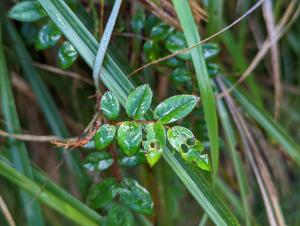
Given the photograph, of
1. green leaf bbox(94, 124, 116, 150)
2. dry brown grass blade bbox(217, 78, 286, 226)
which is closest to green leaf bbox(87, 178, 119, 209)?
green leaf bbox(94, 124, 116, 150)

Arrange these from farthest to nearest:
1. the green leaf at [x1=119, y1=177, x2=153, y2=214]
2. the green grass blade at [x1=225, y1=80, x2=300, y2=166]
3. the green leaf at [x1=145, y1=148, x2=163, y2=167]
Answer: the green grass blade at [x1=225, y1=80, x2=300, y2=166] < the green leaf at [x1=119, y1=177, x2=153, y2=214] < the green leaf at [x1=145, y1=148, x2=163, y2=167]

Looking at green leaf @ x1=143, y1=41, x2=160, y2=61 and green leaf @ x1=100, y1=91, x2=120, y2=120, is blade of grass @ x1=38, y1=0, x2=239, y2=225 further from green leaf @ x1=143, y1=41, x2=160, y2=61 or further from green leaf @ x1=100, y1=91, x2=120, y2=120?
green leaf @ x1=143, y1=41, x2=160, y2=61

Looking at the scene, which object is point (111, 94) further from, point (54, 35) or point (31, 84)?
point (31, 84)

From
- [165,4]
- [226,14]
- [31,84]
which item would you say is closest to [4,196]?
[31,84]

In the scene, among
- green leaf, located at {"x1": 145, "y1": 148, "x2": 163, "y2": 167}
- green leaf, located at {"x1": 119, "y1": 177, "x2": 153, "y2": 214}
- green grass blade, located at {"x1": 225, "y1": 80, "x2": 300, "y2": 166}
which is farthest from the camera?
green grass blade, located at {"x1": 225, "y1": 80, "x2": 300, "y2": 166}

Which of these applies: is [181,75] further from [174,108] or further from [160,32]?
[174,108]

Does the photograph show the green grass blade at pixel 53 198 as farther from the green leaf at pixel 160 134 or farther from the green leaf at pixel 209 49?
the green leaf at pixel 209 49

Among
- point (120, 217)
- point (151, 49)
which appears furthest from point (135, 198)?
point (151, 49)
